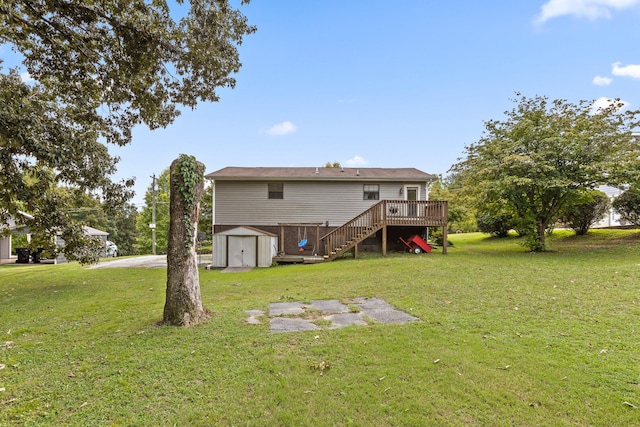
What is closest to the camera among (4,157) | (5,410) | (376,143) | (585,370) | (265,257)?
(5,410)

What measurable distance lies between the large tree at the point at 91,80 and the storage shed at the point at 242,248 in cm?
566

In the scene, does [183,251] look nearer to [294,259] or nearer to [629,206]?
[294,259]

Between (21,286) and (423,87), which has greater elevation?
(423,87)

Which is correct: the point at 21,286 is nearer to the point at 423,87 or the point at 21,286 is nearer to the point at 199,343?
the point at 199,343

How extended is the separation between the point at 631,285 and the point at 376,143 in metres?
20.5

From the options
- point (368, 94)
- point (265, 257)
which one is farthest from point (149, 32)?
point (368, 94)

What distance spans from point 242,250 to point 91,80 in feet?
26.8

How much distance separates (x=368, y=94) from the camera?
1770 cm

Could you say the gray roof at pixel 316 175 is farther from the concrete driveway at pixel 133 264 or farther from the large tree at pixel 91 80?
the large tree at pixel 91 80

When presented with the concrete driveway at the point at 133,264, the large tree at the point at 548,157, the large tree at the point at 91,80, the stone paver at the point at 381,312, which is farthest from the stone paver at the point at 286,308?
the concrete driveway at the point at 133,264

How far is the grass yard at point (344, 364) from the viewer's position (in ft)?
8.68

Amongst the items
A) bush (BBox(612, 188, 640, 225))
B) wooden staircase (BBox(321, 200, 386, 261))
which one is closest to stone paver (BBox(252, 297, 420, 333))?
wooden staircase (BBox(321, 200, 386, 261))

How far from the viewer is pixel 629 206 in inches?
600

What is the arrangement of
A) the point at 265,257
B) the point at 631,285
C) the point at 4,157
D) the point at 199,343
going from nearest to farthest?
the point at 199,343
the point at 4,157
the point at 631,285
the point at 265,257
